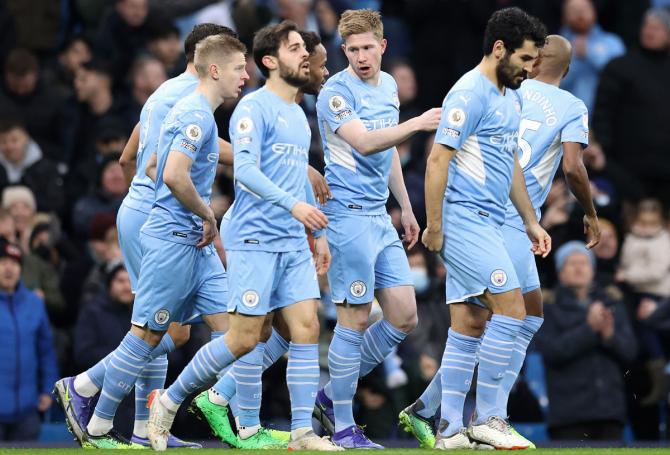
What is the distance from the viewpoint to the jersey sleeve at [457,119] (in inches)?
392

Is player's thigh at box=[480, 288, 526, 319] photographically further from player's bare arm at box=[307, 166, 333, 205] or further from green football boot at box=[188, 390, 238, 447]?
green football boot at box=[188, 390, 238, 447]

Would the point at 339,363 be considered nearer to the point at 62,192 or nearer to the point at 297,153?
the point at 297,153

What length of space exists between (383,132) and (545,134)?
1.29 m

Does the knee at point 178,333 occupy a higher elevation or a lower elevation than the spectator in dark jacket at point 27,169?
lower

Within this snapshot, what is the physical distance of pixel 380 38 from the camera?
1084cm

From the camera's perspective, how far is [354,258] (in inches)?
421

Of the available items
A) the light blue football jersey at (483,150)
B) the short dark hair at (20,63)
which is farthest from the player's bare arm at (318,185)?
the short dark hair at (20,63)

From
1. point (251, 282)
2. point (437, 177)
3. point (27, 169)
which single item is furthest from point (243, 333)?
point (27, 169)

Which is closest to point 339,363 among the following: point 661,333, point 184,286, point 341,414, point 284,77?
point 341,414

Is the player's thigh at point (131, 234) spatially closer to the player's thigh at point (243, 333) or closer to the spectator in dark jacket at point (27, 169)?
the player's thigh at point (243, 333)

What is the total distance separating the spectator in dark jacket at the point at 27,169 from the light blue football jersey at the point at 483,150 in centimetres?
619

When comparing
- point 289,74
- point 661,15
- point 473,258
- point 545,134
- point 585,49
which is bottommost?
point 473,258

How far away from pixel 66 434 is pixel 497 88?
5.23 metres

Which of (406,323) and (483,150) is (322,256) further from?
(483,150)
